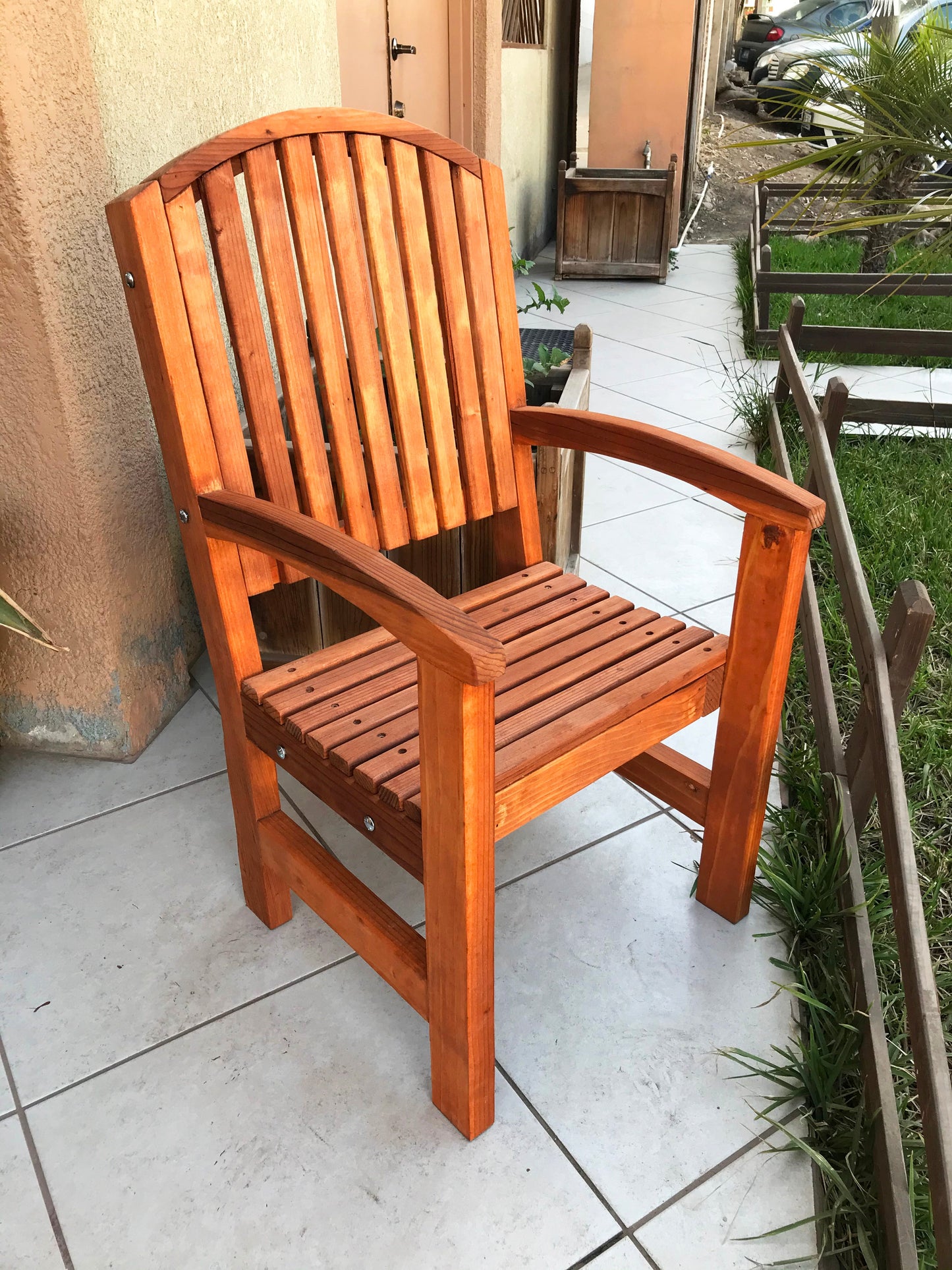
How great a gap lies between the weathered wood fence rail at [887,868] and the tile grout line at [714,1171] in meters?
0.12

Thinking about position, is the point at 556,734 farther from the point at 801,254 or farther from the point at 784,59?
the point at 784,59

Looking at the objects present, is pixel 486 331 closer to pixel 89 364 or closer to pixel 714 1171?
pixel 89 364

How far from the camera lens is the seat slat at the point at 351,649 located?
126 centimetres

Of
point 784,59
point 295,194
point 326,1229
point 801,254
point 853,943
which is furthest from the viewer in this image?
point 784,59

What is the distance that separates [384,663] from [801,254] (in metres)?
5.26

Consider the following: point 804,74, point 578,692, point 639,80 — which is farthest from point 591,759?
point 639,80

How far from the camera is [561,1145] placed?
118cm

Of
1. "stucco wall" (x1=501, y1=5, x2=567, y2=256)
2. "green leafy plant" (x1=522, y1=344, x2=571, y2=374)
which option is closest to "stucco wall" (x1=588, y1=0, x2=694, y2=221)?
"stucco wall" (x1=501, y1=5, x2=567, y2=256)

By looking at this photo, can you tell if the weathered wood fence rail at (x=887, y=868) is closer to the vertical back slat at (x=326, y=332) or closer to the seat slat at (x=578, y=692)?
the seat slat at (x=578, y=692)

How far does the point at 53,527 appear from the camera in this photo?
166 centimetres

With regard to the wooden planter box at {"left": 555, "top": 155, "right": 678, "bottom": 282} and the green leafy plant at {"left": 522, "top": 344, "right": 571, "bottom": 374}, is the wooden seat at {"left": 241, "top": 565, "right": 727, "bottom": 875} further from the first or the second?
the wooden planter box at {"left": 555, "top": 155, "right": 678, "bottom": 282}

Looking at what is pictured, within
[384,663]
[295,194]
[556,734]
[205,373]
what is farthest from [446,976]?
[295,194]

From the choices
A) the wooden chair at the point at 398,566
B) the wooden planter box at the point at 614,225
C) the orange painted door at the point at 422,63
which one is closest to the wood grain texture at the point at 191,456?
the wooden chair at the point at 398,566

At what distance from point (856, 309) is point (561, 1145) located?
4.35 meters
